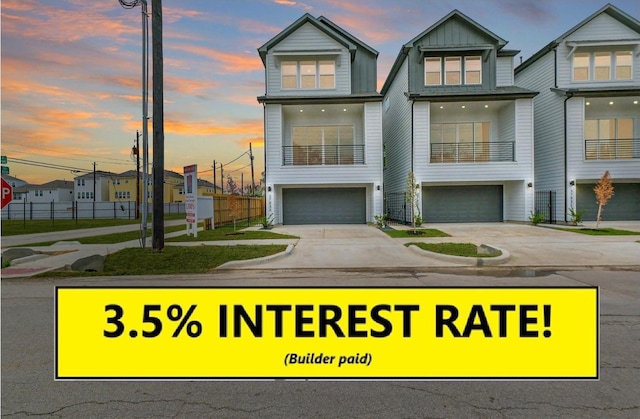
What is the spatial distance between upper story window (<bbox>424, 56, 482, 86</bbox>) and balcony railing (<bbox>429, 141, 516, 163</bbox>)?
3.52 meters

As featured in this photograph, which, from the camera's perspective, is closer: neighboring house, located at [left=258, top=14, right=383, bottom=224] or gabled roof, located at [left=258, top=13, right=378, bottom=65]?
Result: neighboring house, located at [left=258, top=14, right=383, bottom=224]

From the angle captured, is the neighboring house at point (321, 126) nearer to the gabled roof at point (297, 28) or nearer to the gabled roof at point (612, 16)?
the gabled roof at point (297, 28)

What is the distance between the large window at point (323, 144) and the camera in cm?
2125

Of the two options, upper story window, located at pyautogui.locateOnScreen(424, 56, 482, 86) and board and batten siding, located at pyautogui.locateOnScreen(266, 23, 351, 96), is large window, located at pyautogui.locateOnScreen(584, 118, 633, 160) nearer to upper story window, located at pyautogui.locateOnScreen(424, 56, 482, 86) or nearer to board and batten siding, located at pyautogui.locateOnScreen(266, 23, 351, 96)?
upper story window, located at pyautogui.locateOnScreen(424, 56, 482, 86)

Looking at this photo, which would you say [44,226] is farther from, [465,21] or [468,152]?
[465,21]

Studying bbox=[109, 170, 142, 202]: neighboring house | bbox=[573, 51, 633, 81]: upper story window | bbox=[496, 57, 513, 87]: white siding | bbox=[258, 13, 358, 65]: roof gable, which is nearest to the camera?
bbox=[573, 51, 633, 81]: upper story window

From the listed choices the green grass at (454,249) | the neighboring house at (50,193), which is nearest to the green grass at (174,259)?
the green grass at (454,249)

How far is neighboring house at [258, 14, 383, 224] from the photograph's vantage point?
64.6ft

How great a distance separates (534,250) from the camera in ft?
35.1

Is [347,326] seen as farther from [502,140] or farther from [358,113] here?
[502,140]

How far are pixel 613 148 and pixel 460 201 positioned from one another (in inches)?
352

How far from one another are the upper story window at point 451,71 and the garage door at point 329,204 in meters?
7.51

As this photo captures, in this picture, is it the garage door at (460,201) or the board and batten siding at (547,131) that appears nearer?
the board and batten siding at (547,131)

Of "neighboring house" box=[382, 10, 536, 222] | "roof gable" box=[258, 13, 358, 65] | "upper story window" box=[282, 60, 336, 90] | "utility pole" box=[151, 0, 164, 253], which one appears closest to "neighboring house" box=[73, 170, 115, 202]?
"roof gable" box=[258, 13, 358, 65]
